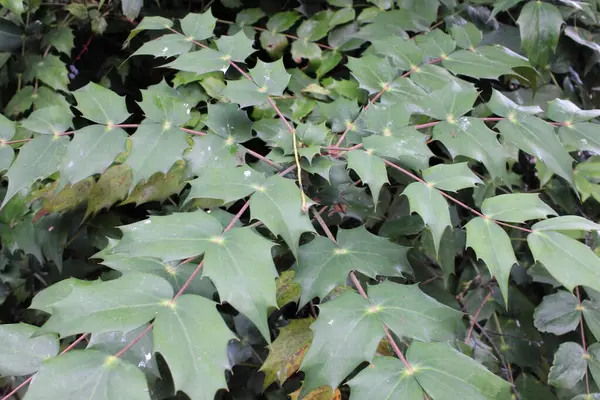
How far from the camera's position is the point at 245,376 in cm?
104

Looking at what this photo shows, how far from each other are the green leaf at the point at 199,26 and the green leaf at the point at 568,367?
38.5 inches

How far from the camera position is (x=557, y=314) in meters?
1.01

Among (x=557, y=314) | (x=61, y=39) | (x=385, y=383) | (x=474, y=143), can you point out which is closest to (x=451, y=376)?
(x=385, y=383)

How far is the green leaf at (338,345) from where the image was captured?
612mm

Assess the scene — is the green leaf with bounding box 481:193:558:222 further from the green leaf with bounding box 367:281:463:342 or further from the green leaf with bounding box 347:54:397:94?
the green leaf with bounding box 347:54:397:94

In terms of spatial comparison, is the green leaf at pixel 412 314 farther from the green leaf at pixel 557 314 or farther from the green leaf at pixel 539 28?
the green leaf at pixel 539 28

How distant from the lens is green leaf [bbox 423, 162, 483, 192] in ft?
2.46

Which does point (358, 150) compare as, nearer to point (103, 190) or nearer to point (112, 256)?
point (112, 256)

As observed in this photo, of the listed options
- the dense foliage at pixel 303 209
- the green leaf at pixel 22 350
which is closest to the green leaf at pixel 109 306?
the dense foliage at pixel 303 209

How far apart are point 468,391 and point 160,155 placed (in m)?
0.56

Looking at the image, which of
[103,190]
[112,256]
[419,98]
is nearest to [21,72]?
[103,190]

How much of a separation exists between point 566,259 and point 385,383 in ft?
0.99

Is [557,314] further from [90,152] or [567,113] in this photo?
[90,152]

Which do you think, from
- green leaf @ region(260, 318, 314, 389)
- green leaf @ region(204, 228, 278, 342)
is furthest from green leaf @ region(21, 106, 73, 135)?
green leaf @ region(260, 318, 314, 389)
